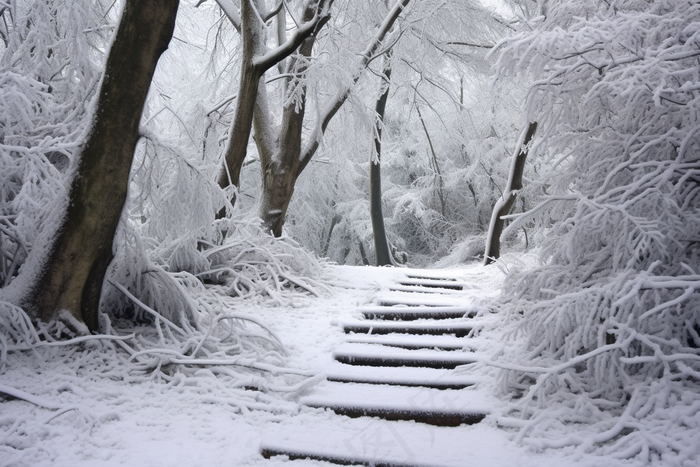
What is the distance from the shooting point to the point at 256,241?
17.7ft

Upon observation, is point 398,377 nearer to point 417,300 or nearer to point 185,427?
point 185,427

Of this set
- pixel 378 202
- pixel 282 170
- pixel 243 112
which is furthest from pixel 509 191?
pixel 243 112

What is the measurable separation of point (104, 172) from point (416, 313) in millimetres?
2601

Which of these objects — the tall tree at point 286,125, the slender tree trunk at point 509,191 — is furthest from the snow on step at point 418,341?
the slender tree trunk at point 509,191

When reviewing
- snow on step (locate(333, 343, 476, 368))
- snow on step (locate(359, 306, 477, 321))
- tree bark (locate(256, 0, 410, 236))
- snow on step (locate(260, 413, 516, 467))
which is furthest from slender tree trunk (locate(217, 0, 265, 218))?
snow on step (locate(260, 413, 516, 467))

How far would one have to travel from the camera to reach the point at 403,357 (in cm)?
323

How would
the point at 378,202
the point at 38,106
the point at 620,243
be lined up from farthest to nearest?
the point at 378,202, the point at 38,106, the point at 620,243

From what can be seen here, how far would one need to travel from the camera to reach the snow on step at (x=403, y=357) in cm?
→ 320

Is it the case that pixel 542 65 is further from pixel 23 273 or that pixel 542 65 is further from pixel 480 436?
pixel 23 273

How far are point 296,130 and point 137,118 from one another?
361cm

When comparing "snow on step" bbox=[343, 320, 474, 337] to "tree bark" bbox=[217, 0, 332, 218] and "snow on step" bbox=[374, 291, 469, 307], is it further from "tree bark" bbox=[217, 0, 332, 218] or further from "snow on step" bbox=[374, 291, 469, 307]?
"tree bark" bbox=[217, 0, 332, 218]

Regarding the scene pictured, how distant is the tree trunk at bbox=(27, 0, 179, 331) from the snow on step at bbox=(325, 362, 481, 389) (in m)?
1.45

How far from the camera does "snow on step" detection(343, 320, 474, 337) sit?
3877 millimetres

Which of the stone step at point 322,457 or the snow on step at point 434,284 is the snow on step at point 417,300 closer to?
the snow on step at point 434,284
